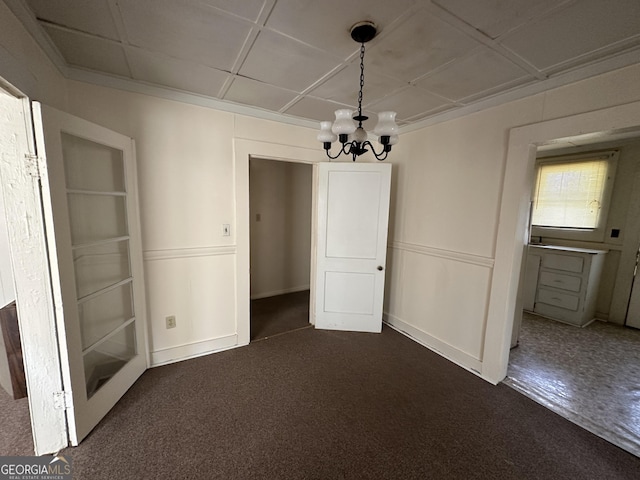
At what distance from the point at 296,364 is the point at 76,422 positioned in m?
1.51

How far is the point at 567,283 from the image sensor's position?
3393 mm

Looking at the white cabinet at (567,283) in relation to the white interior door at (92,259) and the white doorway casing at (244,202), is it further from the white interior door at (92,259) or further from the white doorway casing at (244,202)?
A: the white interior door at (92,259)

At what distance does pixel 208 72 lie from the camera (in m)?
1.85

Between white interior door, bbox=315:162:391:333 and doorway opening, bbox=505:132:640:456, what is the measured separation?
1.38 metres

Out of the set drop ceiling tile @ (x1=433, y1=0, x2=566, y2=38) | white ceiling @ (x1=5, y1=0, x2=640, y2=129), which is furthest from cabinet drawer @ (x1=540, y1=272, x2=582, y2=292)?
drop ceiling tile @ (x1=433, y1=0, x2=566, y2=38)

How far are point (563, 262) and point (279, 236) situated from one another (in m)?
4.03

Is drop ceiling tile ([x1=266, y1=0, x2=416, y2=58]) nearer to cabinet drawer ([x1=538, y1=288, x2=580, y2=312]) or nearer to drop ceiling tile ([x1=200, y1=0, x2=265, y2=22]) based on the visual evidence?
drop ceiling tile ([x1=200, y1=0, x2=265, y2=22])

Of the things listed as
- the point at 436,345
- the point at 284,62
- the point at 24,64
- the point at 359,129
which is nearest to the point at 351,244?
the point at 436,345

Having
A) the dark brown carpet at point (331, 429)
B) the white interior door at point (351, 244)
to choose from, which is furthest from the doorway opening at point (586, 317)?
the white interior door at point (351, 244)

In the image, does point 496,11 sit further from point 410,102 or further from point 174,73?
point 174,73

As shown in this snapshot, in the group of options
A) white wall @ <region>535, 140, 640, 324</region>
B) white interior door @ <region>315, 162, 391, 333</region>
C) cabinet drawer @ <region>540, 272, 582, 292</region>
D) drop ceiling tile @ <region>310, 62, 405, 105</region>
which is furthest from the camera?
cabinet drawer @ <region>540, 272, 582, 292</region>

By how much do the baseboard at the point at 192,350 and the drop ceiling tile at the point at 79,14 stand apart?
237cm

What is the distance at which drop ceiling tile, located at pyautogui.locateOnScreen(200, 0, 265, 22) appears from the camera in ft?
3.91

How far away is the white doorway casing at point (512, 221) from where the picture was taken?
5.91 ft
